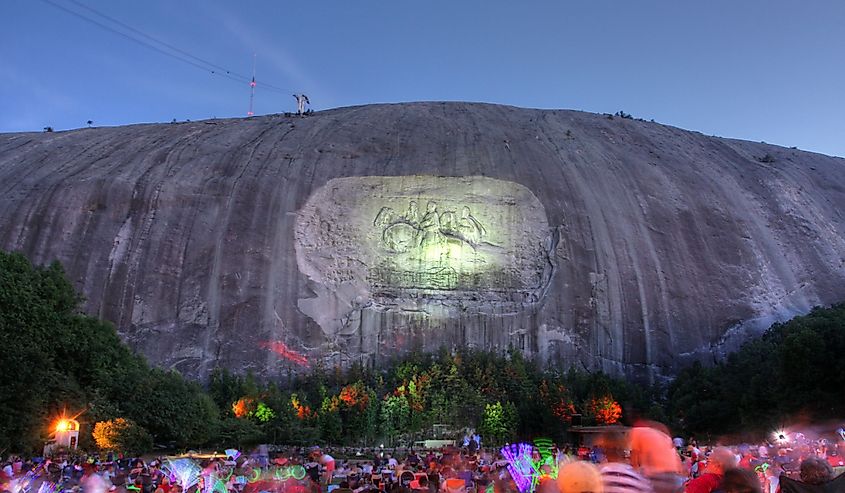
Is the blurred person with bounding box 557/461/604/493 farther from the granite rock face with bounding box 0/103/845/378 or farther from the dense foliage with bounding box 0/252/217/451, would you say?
the granite rock face with bounding box 0/103/845/378

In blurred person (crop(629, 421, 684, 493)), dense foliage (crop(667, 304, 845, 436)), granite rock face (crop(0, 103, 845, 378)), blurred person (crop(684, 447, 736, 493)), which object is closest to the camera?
blurred person (crop(684, 447, 736, 493))

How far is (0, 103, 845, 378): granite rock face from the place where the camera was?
42.7 metres

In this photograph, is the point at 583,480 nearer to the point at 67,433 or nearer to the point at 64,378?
the point at 67,433

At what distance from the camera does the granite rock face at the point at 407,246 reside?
1682 inches

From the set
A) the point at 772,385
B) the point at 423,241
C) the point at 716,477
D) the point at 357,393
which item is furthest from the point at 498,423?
the point at 716,477

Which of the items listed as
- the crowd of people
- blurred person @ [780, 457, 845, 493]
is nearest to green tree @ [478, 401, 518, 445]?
the crowd of people

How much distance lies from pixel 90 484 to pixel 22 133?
5588cm

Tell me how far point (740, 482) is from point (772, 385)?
28319 mm

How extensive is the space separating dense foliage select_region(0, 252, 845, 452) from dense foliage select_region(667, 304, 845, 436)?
0.16 ft

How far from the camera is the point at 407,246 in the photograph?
1804 inches

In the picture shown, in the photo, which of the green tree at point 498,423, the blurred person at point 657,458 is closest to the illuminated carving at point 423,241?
the green tree at point 498,423

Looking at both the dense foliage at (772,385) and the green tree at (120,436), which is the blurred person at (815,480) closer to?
the green tree at (120,436)

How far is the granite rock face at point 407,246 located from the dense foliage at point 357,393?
9.60ft

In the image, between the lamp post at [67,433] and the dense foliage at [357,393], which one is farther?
the dense foliage at [357,393]
